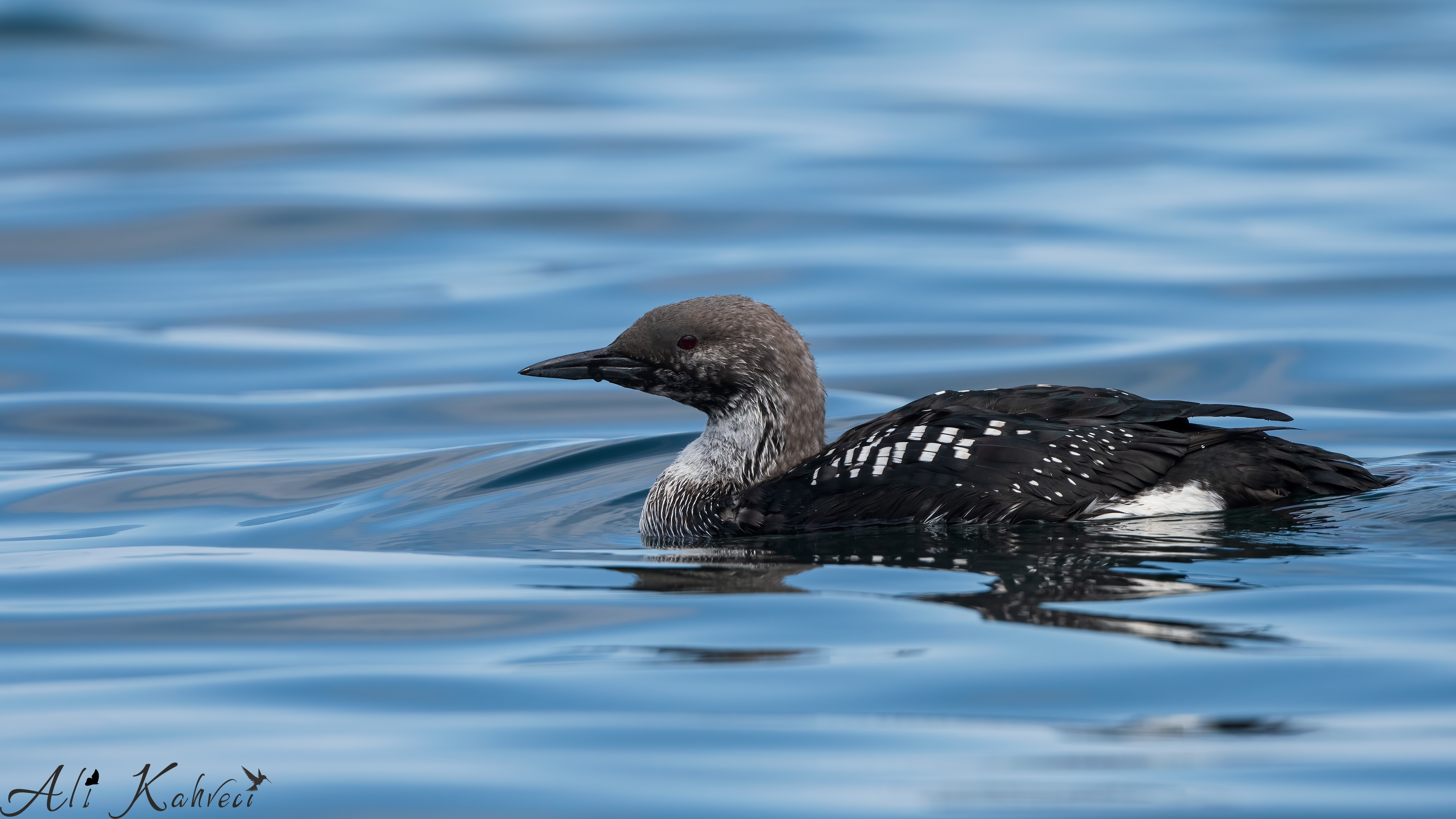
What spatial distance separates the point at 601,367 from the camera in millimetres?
6023

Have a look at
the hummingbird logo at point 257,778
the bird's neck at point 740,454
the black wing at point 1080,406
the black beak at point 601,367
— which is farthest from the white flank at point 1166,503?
the hummingbird logo at point 257,778

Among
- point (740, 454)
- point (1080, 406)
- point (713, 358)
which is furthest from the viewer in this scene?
point (740, 454)

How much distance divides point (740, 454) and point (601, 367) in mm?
529

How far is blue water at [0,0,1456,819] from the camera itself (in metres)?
3.60

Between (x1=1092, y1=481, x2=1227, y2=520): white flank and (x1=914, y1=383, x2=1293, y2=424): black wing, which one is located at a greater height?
(x1=914, y1=383, x2=1293, y2=424): black wing

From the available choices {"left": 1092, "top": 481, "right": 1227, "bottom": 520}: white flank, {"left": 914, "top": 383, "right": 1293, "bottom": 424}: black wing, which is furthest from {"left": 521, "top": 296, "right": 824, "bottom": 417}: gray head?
{"left": 1092, "top": 481, "right": 1227, "bottom": 520}: white flank

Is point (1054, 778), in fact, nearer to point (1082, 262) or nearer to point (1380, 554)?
point (1380, 554)

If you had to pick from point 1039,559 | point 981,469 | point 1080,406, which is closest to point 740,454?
point 981,469

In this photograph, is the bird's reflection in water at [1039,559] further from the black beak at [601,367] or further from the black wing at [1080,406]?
the black beak at [601,367]

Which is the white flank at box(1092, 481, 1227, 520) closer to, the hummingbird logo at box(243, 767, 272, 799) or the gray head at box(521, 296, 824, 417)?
the gray head at box(521, 296, 824, 417)

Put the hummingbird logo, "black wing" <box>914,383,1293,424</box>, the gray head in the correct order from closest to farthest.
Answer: the hummingbird logo → "black wing" <box>914,383,1293,424</box> → the gray head

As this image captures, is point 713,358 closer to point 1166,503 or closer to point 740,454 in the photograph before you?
point 740,454

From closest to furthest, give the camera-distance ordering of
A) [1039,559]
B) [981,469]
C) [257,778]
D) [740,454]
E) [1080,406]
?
1. [257,778]
2. [1039,559]
3. [981,469]
4. [1080,406]
5. [740,454]

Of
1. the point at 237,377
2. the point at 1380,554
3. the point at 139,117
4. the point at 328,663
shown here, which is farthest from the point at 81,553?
the point at 139,117
